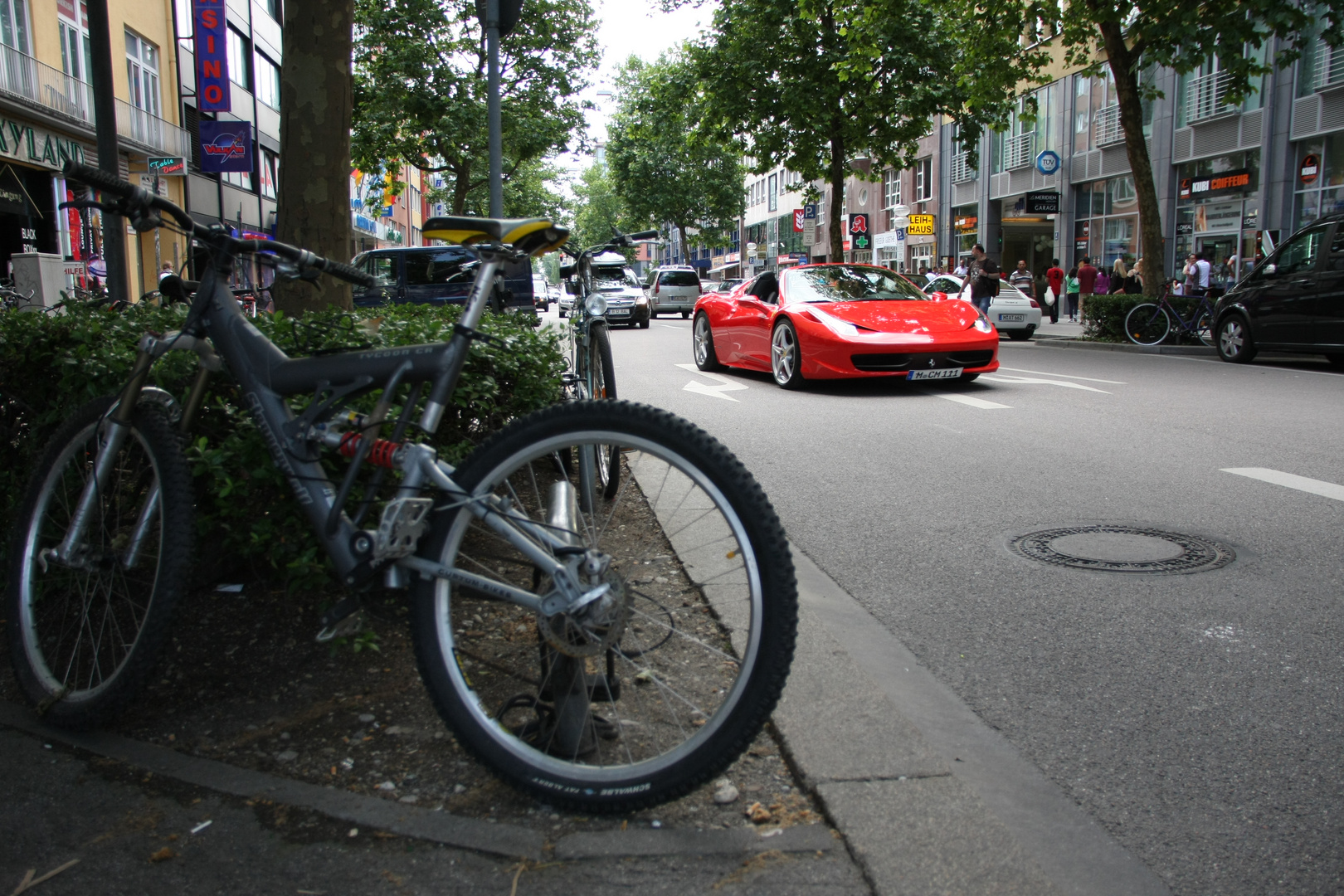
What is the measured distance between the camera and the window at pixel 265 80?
4066cm

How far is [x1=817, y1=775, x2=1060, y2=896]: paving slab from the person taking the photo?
2.15 m

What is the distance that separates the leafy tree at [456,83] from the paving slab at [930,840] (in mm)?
35036

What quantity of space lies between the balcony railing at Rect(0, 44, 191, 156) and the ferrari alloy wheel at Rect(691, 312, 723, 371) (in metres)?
Result: 16.3

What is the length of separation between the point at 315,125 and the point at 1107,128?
1205 inches

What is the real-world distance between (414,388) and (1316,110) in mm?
25646

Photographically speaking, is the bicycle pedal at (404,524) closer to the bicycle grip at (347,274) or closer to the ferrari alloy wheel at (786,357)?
the bicycle grip at (347,274)

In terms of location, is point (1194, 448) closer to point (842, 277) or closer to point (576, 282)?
point (576, 282)

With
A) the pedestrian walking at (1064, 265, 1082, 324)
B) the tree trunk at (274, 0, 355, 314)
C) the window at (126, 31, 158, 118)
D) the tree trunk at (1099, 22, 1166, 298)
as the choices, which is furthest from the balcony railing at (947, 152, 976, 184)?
the tree trunk at (274, 0, 355, 314)

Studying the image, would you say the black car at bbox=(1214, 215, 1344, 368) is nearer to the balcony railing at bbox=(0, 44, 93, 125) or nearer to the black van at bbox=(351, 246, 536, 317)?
the black van at bbox=(351, 246, 536, 317)

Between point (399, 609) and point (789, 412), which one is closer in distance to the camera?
point (399, 609)

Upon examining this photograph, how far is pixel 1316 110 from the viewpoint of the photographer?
908 inches

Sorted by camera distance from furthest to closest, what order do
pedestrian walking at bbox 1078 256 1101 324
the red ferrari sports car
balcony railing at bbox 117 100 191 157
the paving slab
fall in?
balcony railing at bbox 117 100 191 157
pedestrian walking at bbox 1078 256 1101 324
the red ferrari sports car
the paving slab

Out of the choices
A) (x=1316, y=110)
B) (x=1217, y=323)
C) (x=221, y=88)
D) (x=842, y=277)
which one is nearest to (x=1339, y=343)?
(x=1217, y=323)

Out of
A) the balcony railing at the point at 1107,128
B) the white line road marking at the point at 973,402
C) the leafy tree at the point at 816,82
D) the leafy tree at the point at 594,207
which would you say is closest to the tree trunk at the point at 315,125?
the white line road marking at the point at 973,402
